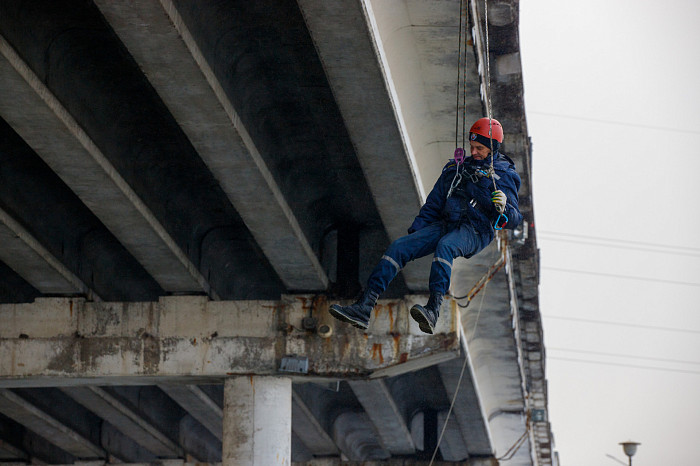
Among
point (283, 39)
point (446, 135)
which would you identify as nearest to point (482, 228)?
point (283, 39)

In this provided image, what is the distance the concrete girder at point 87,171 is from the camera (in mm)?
12490

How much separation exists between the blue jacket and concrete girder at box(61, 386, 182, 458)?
12619mm

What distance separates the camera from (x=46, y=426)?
1006 inches

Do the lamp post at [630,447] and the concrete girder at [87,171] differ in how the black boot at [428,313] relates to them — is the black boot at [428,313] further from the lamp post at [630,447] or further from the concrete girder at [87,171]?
the lamp post at [630,447]

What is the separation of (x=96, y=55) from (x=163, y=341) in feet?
17.0

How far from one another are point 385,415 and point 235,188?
12.4 meters

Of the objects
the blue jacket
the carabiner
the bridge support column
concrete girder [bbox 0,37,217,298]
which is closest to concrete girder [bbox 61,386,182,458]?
the bridge support column

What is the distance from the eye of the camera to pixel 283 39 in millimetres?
13797

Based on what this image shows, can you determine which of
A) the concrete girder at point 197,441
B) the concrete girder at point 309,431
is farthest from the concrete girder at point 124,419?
the concrete girder at point 309,431

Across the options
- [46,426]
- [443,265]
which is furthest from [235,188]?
[46,426]

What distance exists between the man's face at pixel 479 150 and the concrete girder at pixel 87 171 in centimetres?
447

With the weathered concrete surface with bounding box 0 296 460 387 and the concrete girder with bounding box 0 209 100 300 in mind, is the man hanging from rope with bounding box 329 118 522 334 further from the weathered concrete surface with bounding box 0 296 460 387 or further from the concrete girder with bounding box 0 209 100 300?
the concrete girder with bounding box 0 209 100 300

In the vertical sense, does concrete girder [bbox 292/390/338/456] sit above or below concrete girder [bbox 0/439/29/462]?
above

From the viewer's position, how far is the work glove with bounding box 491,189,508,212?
37.6ft
